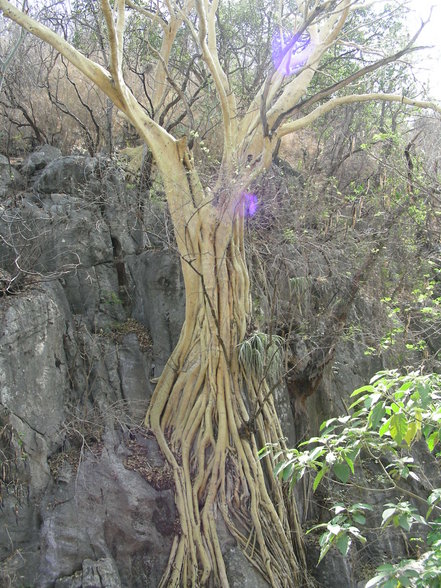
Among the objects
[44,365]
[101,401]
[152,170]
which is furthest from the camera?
[152,170]

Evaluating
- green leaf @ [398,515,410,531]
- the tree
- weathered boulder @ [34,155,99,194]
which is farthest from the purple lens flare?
green leaf @ [398,515,410,531]

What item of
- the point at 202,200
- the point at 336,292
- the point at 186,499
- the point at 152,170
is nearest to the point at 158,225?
the point at 152,170

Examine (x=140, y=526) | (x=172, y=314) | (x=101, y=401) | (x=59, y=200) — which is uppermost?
(x=59, y=200)

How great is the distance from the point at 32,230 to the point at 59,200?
1113 mm

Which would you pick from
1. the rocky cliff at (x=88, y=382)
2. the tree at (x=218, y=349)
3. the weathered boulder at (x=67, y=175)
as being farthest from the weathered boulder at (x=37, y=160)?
the tree at (x=218, y=349)

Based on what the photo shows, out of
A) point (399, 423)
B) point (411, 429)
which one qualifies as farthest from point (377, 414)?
point (411, 429)

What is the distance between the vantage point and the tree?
5.98 meters

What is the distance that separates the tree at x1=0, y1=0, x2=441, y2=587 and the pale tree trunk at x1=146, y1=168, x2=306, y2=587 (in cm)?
1

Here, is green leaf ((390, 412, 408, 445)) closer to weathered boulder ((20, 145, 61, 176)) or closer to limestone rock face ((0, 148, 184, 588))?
limestone rock face ((0, 148, 184, 588))

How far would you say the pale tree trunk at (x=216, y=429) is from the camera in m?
5.89

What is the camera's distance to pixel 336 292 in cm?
825

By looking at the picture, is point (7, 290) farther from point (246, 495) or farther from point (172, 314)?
point (246, 495)

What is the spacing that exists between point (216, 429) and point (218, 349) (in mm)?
875

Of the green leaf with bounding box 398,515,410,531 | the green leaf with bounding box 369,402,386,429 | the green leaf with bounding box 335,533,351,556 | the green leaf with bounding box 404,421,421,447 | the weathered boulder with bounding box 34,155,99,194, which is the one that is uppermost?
the weathered boulder with bounding box 34,155,99,194
